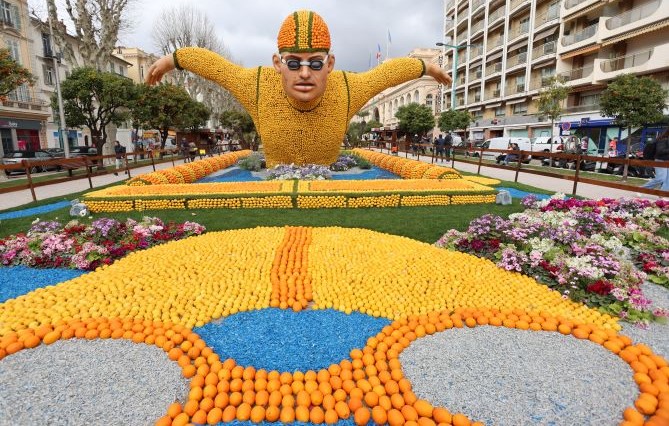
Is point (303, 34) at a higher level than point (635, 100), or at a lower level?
higher

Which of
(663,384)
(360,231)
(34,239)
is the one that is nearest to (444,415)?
(663,384)

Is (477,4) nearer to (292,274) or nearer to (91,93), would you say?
(91,93)

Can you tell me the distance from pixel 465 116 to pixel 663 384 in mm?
42395

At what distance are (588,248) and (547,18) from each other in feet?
129

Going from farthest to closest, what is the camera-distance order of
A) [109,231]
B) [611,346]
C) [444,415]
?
[109,231] < [611,346] < [444,415]

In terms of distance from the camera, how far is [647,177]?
16.4 m

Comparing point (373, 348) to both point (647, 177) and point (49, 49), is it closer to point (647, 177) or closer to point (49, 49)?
point (647, 177)

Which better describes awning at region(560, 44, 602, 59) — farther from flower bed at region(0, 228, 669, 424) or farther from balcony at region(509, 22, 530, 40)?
flower bed at region(0, 228, 669, 424)

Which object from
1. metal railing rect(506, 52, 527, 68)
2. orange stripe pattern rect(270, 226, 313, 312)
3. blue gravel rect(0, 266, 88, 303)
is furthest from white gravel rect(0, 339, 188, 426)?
metal railing rect(506, 52, 527, 68)

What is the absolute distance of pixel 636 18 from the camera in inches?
1018

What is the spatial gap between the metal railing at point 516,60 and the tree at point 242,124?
29428mm

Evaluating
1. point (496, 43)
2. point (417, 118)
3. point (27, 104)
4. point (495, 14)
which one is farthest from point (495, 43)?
point (27, 104)

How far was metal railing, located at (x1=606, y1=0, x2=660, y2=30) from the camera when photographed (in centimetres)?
2461

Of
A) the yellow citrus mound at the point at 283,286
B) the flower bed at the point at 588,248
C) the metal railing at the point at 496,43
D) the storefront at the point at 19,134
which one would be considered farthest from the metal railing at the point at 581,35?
the storefront at the point at 19,134
